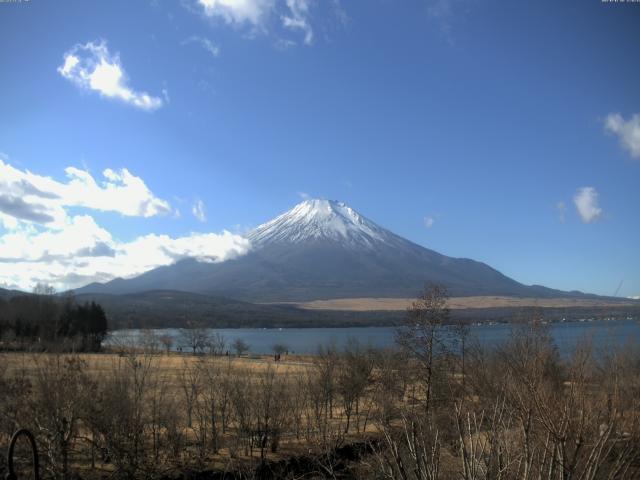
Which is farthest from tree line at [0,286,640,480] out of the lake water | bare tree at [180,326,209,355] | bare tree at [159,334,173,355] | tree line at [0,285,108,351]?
tree line at [0,285,108,351]

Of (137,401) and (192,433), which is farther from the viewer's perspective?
(192,433)

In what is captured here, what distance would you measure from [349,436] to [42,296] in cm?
8060

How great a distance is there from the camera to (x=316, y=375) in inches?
1008

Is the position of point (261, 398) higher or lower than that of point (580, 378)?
lower

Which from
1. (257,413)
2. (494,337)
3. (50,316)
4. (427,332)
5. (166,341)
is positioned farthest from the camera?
(50,316)

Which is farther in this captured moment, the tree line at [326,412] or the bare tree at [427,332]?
the bare tree at [427,332]

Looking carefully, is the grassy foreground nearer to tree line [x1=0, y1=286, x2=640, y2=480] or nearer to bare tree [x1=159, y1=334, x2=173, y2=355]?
tree line [x1=0, y1=286, x2=640, y2=480]

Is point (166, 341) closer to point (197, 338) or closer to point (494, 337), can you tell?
point (197, 338)

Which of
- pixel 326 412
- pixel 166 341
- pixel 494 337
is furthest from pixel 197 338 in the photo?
pixel 326 412

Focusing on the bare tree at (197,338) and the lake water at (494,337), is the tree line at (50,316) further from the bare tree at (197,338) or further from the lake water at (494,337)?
the bare tree at (197,338)

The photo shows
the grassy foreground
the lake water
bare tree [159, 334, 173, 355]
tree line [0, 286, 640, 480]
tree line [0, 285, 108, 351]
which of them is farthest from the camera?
tree line [0, 285, 108, 351]

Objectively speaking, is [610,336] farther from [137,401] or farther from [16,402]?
[16,402]

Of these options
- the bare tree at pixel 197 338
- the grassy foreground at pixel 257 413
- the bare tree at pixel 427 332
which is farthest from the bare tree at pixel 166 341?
the bare tree at pixel 427 332

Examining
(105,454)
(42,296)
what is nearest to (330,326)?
(42,296)
